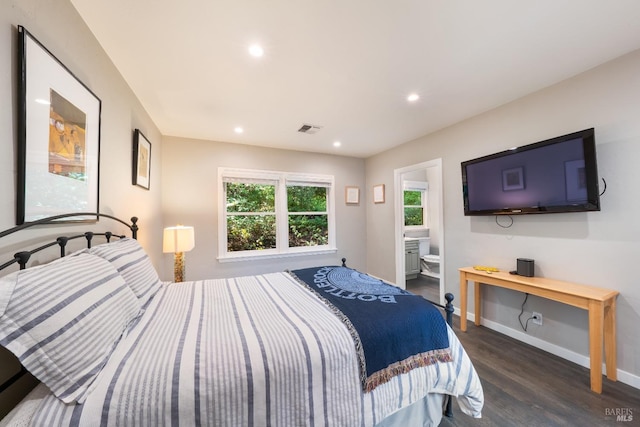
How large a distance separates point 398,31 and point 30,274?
7.19 feet

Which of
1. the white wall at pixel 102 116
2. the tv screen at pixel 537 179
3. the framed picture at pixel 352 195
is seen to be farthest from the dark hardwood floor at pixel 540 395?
the framed picture at pixel 352 195

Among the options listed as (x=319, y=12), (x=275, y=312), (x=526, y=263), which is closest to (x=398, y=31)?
(x=319, y=12)

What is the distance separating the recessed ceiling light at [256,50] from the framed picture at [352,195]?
120 inches

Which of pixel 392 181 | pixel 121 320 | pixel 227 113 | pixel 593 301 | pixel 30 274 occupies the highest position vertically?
pixel 227 113

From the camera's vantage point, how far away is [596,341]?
1751 mm

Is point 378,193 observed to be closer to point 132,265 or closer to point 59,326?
point 132,265

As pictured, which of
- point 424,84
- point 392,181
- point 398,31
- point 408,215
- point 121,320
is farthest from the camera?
point 408,215

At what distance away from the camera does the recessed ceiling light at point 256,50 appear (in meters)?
1.68

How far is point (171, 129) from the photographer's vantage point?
319 cm

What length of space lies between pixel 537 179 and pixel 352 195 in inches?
110

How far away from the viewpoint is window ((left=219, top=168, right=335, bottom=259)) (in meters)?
3.80

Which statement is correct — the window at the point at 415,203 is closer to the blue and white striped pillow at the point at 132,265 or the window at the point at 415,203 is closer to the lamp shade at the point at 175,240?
the lamp shade at the point at 175,240

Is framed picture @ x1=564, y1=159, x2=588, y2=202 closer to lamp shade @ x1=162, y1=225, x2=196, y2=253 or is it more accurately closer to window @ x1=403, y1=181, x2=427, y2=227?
window @ x1=403, y1=181, x2=427, y2=227

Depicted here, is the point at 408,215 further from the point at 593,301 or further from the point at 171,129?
the point at 171,129
